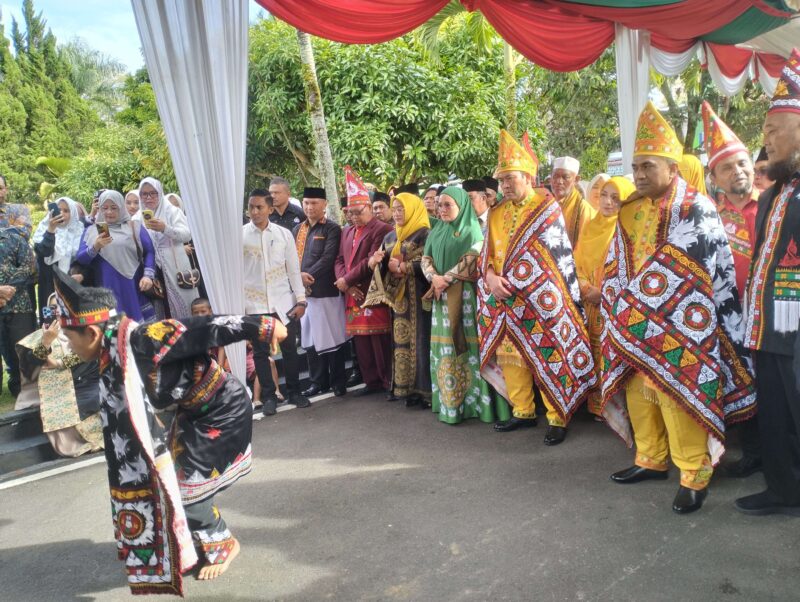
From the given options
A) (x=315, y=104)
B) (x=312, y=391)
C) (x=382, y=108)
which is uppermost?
(x=382, y=108)

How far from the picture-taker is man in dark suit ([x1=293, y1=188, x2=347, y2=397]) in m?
5.76

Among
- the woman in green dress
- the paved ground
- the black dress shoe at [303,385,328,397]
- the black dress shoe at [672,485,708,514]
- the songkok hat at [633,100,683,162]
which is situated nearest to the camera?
the paved ground

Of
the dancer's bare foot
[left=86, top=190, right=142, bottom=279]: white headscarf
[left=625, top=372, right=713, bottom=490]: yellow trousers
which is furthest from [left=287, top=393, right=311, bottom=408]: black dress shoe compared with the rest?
[left=625, top=372, right=713, bottom=490]: yellow trousers

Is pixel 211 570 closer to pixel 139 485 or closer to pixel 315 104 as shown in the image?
pixel 139 485

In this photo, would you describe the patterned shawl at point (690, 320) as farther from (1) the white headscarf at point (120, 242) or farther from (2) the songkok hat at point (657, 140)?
(1) the white headscarf at point (120, 242)

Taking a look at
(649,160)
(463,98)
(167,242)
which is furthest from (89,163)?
(649,160)

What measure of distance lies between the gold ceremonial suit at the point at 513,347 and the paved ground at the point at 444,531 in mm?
206

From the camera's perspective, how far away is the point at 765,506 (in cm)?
308

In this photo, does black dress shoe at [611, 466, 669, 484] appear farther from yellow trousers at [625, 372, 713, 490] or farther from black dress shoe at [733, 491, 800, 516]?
black dress shoe at [733, 491, 800, 516]

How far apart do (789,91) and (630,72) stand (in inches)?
114

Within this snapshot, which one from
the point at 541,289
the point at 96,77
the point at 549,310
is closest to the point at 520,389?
the point at 549,310

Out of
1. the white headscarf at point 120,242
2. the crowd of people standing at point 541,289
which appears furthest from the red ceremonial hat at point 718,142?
the white headscarf at point 120,242

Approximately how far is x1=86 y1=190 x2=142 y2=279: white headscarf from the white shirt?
1.03 m

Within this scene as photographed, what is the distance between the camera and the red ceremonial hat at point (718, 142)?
3.49 m
